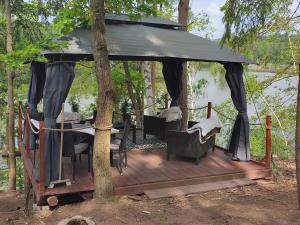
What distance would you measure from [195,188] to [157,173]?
690mm

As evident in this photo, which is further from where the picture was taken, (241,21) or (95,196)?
(95,196)

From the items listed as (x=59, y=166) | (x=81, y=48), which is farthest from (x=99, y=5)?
(x=59, y=166)

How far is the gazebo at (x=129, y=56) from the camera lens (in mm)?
5215

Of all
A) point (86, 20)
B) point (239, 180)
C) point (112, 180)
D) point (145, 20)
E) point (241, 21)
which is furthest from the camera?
point (145, 20)

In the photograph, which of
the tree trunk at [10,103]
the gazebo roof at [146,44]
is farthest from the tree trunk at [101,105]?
the tree trunk at [10,103]

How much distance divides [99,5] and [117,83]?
8.05 m

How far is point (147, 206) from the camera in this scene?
4918 millimetres

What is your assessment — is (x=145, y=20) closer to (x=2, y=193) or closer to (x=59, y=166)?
(x=59, y=166)

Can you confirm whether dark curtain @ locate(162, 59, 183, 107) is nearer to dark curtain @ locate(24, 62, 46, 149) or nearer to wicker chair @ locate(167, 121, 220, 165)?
wicker chair @ locate(167, 121, 220, 165)

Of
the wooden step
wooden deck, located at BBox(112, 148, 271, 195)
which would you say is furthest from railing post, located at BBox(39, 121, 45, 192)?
the wooden step

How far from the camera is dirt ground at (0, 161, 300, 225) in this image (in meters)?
4.41

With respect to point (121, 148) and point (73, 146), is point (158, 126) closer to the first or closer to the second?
point (121, 148)

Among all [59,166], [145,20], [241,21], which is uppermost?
[145,20]

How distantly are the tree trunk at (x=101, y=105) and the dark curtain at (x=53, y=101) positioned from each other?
702 millimetres
